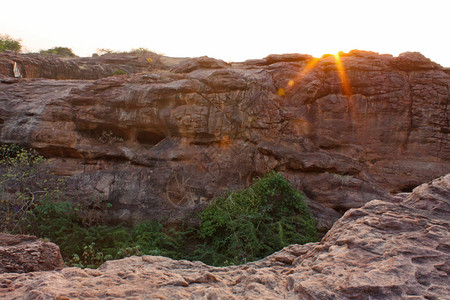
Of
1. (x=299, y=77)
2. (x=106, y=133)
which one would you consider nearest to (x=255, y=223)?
(x=299, y=77)

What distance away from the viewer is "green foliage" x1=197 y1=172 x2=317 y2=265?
7066mm

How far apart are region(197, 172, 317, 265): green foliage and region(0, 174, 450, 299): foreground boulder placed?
411 cm

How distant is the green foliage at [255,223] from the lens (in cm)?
707

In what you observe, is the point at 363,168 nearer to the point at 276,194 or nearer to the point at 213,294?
the point at 276,194

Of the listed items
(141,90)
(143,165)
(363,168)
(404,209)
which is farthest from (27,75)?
(404,209)

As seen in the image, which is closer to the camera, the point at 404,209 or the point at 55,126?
the point at 404,209

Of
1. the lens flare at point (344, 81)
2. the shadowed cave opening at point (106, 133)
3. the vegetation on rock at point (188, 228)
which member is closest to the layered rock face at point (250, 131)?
the lens flare at point (344, 81)

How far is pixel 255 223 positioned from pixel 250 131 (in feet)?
10.8

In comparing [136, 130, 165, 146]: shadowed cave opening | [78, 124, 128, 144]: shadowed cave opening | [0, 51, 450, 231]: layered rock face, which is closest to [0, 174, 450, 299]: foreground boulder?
[0, 51, 450, 231]: layered rock face

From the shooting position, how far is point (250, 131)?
9.80 m

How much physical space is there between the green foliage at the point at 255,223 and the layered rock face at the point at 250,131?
1.15 m

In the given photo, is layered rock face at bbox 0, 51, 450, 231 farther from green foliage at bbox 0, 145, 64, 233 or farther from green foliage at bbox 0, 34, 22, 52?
green foliage at bbox 0, 34, 22, 52

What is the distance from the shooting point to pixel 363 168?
380 inches

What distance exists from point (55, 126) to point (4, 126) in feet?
5.77
